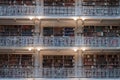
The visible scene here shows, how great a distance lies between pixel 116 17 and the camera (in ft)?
61.8

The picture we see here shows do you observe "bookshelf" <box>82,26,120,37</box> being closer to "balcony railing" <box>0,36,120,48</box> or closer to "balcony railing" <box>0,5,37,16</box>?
"balcony railing" <box>0,36,120,48</box>

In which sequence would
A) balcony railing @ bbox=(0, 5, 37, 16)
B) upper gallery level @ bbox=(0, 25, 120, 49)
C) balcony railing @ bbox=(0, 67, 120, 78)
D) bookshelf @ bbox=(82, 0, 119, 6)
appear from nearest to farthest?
balcony railing @ bbox=(0, 67, 120, 78) → upper gallery level @ bbox=(0, 25, 120, 49) → balcony railing @ bbox=(0, 5, 37, 16) → bookshelf @ bbox=(82, 0, 119, 6)

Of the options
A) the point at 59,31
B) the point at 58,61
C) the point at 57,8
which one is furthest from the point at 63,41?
the point at 57,8

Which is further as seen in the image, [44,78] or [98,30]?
[98,30]

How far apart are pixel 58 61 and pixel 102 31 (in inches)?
107

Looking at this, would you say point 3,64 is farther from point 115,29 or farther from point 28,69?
point 115,29

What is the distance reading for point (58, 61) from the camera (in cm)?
1922

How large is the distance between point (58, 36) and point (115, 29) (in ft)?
9.57

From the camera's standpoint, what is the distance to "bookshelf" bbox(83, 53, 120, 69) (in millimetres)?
19141

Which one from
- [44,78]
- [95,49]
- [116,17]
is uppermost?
[116,17]

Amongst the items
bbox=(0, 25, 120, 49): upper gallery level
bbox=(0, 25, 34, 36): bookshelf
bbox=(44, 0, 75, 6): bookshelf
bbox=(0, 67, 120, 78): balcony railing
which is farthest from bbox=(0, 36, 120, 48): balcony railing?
bbox=(44, 0, 75, 6): bookshelf

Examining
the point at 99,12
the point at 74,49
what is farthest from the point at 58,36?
the point at 99,12

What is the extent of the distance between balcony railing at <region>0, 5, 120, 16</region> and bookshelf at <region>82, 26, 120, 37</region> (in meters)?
0.82

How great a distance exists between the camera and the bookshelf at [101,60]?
19.1 metres
